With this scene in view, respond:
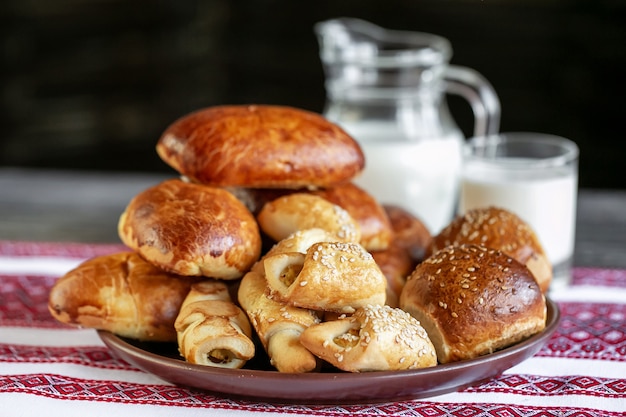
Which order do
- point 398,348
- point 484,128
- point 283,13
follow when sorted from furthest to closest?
point 283,13
point 484,128
point 398,348

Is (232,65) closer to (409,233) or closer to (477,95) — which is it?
(477,95)

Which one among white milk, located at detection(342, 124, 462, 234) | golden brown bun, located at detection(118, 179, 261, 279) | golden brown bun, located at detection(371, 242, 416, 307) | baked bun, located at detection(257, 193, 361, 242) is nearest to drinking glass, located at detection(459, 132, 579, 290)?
white milk, located at detection(342, 124, 462, 234)

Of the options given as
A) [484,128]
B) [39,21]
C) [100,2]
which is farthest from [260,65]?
[484,128]

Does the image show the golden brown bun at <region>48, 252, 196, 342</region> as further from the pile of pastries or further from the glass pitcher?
the glass pitcher

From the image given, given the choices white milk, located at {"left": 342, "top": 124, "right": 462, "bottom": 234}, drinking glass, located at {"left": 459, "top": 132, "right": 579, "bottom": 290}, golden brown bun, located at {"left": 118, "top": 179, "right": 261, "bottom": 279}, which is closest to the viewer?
golden brown bun, located at {"left": 118, "top": 179, "right": 261, "bottom": 279}

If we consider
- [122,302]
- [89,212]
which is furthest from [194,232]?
[89,212]

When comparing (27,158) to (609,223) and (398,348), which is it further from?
(398,348)
